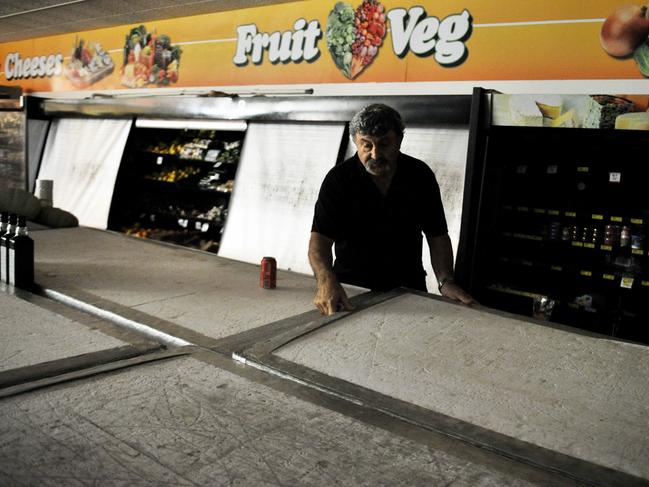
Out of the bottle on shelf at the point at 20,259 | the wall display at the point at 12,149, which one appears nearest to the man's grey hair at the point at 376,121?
the bottle on shelf at the point at 20,259

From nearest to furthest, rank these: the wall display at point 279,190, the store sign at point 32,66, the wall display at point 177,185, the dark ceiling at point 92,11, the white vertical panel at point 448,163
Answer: the white vertical panel at point 448,163 < the wall display at point 279,190 < the wall display at point 177,185 < the dark ceiling at point 92,11 < the store sign at point 32,66

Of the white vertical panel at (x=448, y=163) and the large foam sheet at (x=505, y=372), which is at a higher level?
the white vertical panel at (x=448, y=163)

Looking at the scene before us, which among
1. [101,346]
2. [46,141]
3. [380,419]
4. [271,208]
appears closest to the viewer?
[380,419]

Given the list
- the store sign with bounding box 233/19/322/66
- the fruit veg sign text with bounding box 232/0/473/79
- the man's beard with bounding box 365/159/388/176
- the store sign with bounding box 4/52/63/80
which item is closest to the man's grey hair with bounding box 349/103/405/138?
the man's beard with bounding box 365/159/388/176

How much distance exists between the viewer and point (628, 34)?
13.2ft

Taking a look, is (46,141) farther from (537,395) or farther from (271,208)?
(537,395)

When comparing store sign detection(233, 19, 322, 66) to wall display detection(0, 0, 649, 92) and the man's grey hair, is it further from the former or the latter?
the man's grey hair

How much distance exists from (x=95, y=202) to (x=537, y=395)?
644 cm

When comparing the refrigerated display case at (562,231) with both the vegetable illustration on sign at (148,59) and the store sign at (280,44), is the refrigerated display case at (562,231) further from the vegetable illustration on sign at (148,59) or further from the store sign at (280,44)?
the vegetable illustration on sign at (148,59)

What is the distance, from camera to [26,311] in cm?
173

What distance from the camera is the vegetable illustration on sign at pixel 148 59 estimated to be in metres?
7.13

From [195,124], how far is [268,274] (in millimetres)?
3897

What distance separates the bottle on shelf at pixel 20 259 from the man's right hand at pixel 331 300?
3.45 ft

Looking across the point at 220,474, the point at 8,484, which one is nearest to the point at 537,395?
the point at 220,474
